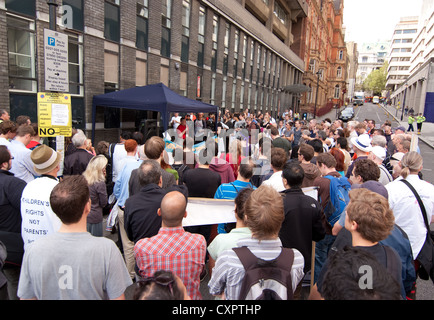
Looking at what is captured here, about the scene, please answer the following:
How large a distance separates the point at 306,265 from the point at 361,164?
1.48 metres

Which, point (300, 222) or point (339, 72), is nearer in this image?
point (300, 222)

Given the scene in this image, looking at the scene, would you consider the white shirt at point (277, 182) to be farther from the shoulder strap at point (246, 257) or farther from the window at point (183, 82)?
the window at point (183, 82)

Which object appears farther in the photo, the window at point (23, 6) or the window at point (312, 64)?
the window at point (312, 64)

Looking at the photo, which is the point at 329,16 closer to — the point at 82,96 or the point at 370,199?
the point at 82,96

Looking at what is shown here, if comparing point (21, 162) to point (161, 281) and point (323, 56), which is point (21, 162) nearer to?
point (161, 281)

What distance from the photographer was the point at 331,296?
1518 millimetres

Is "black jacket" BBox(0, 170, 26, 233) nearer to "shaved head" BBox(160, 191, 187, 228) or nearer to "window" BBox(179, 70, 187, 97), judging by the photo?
"shaved head" BBox(160, 191, 187, 228)

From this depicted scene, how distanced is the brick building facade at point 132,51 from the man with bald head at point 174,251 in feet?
26.5

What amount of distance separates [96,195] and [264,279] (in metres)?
2.84

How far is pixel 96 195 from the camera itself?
4.05m

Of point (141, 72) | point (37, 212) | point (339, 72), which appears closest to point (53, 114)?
point (37, 212)

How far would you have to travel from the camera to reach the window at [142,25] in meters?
13.4

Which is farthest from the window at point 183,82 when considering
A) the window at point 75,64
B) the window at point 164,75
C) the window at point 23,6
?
the window at point 23,6

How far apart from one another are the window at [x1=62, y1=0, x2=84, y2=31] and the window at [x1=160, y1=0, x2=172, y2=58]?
5149 millimetres
